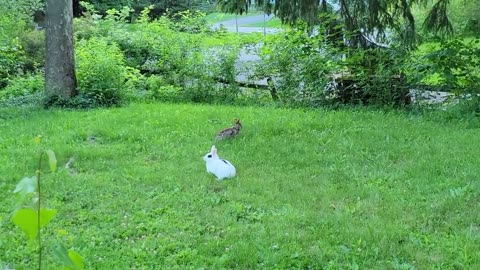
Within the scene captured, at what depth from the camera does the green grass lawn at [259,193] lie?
371 centimetres

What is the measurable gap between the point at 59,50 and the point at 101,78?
851mm

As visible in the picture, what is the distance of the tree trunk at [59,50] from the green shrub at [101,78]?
0.30 meters

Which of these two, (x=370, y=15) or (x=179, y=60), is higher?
(x=370, y=15)

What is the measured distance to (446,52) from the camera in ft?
29.1

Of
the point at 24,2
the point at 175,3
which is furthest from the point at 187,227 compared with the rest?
the point at 175,3

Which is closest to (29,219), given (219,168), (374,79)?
(219,168)

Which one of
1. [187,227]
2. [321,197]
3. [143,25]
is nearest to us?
[187,227]

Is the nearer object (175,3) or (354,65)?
(354,65)

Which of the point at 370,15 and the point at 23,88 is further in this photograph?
the point at 23,88

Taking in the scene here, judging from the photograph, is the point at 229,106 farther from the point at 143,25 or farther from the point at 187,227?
the point at 187,227

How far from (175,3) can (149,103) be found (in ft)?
57.1

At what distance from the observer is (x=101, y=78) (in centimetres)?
984

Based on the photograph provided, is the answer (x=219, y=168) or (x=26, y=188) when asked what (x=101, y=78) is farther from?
(x=26, y=188)

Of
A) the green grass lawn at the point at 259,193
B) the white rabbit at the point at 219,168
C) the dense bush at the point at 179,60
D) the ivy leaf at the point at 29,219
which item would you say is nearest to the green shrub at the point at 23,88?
the dense bush at the point at 179,60
